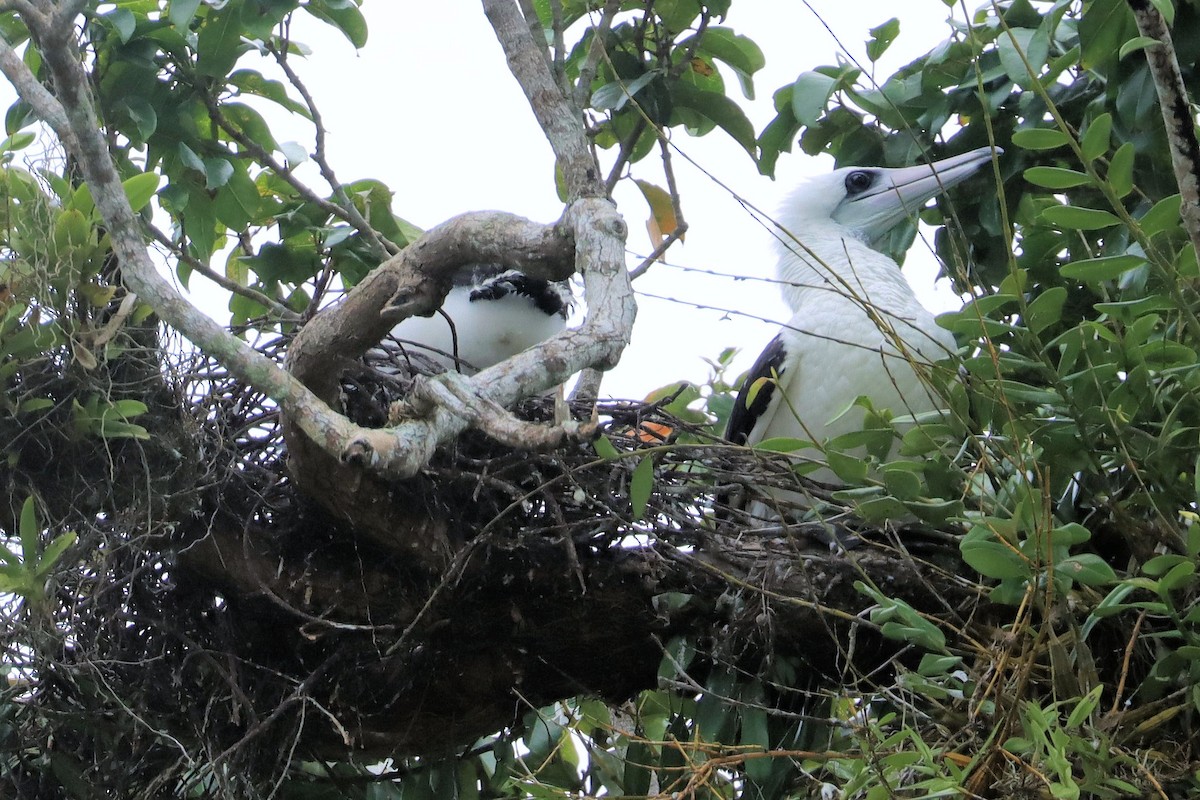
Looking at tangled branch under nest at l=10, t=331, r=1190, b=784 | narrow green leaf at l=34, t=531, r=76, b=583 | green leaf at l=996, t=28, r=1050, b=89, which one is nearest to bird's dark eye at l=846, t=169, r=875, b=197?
green leaf at l=996, t=28, r=1050, b=89

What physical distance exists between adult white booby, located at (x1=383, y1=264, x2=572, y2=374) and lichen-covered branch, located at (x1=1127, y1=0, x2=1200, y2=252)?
1.50m

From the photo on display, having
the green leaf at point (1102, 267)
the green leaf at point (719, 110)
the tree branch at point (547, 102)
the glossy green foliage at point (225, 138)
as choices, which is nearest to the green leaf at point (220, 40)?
the glossy green foliage at point (225, 138)

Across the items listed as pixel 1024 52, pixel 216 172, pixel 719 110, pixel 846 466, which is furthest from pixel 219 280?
pixel 1024 52

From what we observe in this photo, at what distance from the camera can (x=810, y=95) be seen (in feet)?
9.35

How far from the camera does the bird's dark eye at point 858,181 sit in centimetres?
347

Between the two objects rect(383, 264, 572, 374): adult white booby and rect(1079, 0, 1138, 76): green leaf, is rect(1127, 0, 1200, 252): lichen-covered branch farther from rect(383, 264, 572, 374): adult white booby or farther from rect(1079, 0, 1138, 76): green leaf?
rect(383, 264, 572, 374): adult white booby

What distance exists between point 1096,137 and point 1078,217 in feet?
0.39

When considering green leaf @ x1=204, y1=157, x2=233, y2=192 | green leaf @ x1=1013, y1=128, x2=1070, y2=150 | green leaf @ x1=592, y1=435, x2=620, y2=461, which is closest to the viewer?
green leaf @ x1=1013, y1=128, x2=1070, y2=150

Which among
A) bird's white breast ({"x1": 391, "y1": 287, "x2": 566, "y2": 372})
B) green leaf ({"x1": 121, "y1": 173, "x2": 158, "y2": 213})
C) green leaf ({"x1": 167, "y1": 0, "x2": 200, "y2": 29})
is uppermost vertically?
green leaf ({"x1": 167, "y1": 0, "x2": 200, "y2": 29})

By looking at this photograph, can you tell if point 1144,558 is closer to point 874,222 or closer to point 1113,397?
point 1113,397

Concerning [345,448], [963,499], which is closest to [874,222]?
[963,499]

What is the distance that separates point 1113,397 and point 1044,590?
0.34 meters

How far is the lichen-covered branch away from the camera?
5.44ft

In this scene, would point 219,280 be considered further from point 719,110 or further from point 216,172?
point 719,110
